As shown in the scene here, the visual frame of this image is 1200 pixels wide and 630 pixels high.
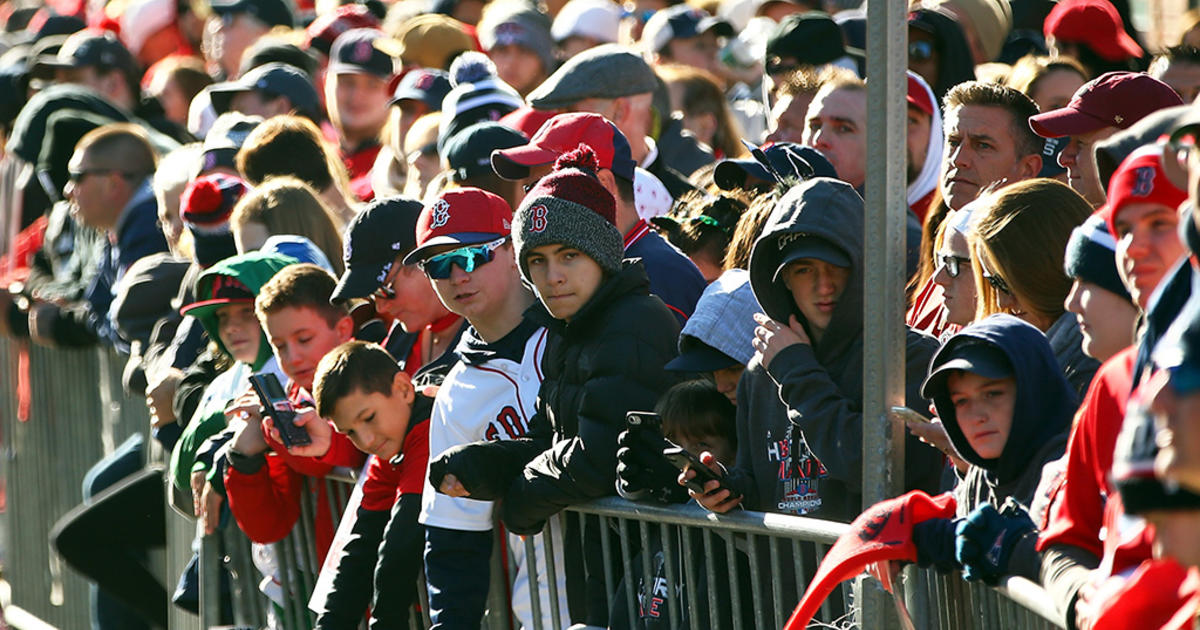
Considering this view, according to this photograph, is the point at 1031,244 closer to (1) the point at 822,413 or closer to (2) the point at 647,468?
(1) the point at 822,413

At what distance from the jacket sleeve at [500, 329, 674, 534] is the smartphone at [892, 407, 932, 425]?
0.89 m

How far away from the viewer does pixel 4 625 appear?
9.66m

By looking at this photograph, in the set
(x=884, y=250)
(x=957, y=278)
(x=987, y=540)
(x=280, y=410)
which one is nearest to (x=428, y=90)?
(x=280, y=410)

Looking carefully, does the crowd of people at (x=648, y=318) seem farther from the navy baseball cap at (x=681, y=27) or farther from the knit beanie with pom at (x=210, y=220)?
the navy baseball cap at (x=681, y=27)

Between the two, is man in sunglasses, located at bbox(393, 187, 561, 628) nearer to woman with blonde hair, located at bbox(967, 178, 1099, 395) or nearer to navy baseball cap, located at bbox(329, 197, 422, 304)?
navy baseball cap, located at bbox(329, 197, 422, 304)

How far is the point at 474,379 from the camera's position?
4.89 meters

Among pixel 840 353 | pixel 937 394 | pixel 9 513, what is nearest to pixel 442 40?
pixel 9 513

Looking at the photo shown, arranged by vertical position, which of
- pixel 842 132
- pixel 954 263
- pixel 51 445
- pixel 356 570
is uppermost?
pixel 842 132

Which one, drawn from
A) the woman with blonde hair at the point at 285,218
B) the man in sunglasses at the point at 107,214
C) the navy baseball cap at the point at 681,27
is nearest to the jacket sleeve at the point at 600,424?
the woman with blonde hair at the point at 285,218

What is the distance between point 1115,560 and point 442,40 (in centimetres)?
711

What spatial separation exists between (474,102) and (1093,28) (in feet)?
7.79

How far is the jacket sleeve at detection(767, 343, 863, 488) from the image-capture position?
12.8ft

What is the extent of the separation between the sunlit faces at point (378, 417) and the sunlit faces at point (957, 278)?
1.67m

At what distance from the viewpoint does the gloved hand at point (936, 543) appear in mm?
3393
